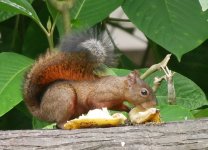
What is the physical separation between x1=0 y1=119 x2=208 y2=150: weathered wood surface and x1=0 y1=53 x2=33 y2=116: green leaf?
70cm

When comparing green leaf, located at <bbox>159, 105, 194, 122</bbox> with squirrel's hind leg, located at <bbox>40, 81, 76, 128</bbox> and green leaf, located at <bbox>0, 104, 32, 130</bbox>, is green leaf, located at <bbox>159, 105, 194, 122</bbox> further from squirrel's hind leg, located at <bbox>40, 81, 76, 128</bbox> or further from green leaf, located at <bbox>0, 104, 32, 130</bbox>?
green leaf, located at <bbox>0, 104, 32, 130</bbox>

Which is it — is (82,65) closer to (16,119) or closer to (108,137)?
(108,137)

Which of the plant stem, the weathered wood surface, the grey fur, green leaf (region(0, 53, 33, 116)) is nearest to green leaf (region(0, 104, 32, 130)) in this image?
green leaf (region(0, 53, 33, 116))

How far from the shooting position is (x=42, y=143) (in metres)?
2.31

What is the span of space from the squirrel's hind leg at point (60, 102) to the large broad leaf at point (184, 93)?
631 mm

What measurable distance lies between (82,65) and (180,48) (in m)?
0.69

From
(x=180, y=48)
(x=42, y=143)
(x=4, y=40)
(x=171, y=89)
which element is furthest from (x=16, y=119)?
(x=42, y=143)

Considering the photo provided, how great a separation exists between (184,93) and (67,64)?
31.5 inches

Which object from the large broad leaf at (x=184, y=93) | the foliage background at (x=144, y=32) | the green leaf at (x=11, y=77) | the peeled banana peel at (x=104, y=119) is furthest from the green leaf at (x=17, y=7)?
the peeled banana peel at (x=104, y=119)

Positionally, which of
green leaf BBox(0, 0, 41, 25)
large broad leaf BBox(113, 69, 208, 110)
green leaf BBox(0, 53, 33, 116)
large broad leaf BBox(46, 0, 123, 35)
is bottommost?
large broad leaf BBox(113, 69, 208, 110)

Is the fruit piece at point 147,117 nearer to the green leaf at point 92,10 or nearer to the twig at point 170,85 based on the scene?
the twig at point 170,85

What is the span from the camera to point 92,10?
136 inches

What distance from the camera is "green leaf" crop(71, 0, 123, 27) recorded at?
339 centimetres

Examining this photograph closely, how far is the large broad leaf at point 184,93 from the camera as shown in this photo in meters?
3.23
